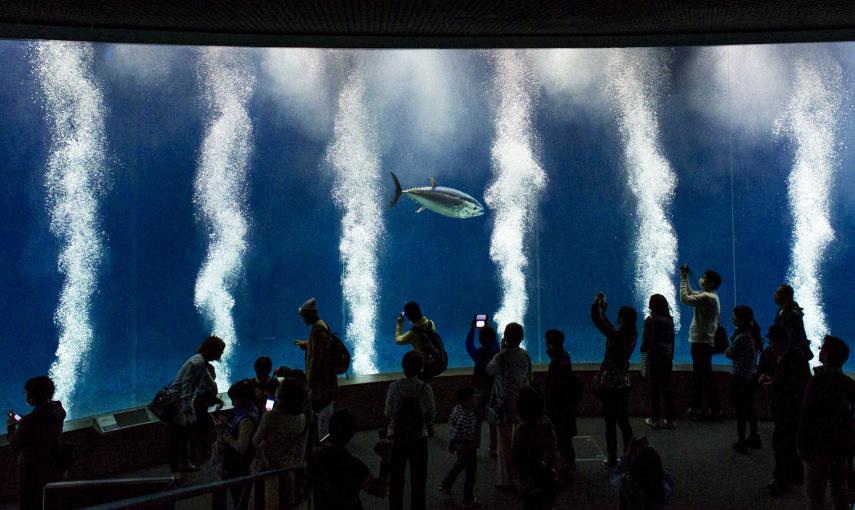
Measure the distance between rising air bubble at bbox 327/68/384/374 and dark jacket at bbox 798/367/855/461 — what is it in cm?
1893

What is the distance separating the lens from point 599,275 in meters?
29.5

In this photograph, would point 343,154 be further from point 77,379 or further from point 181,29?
point 181,29

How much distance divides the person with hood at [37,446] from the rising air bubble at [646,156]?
59.9ft

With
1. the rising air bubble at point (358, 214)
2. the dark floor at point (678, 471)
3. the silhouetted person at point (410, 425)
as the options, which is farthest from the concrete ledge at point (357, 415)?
the rising air bubble at point (358, 214)

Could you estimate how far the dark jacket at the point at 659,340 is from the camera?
7379 mm

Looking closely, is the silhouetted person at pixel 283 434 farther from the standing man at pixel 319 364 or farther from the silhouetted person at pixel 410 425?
the standing man at pixel 319 364

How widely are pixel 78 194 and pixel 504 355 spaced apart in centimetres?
2121

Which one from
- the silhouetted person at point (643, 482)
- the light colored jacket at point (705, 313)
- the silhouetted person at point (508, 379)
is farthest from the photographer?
the light colored jacket at point (705, 313)

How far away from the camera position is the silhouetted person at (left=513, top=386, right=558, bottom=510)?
395 cm

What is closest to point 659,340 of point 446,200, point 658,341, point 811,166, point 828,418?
point 658,341

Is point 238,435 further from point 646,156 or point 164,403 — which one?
point 646,156

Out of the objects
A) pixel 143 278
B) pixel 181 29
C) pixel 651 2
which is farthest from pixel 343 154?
pixel 651 2

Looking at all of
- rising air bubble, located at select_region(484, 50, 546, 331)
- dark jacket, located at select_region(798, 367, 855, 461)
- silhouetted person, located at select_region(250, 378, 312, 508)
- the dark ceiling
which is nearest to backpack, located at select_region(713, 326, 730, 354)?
dark jacket, located at select_region(798, 367, 855, 461)

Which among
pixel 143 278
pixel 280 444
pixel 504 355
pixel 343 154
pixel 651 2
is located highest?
pixel 343 154
